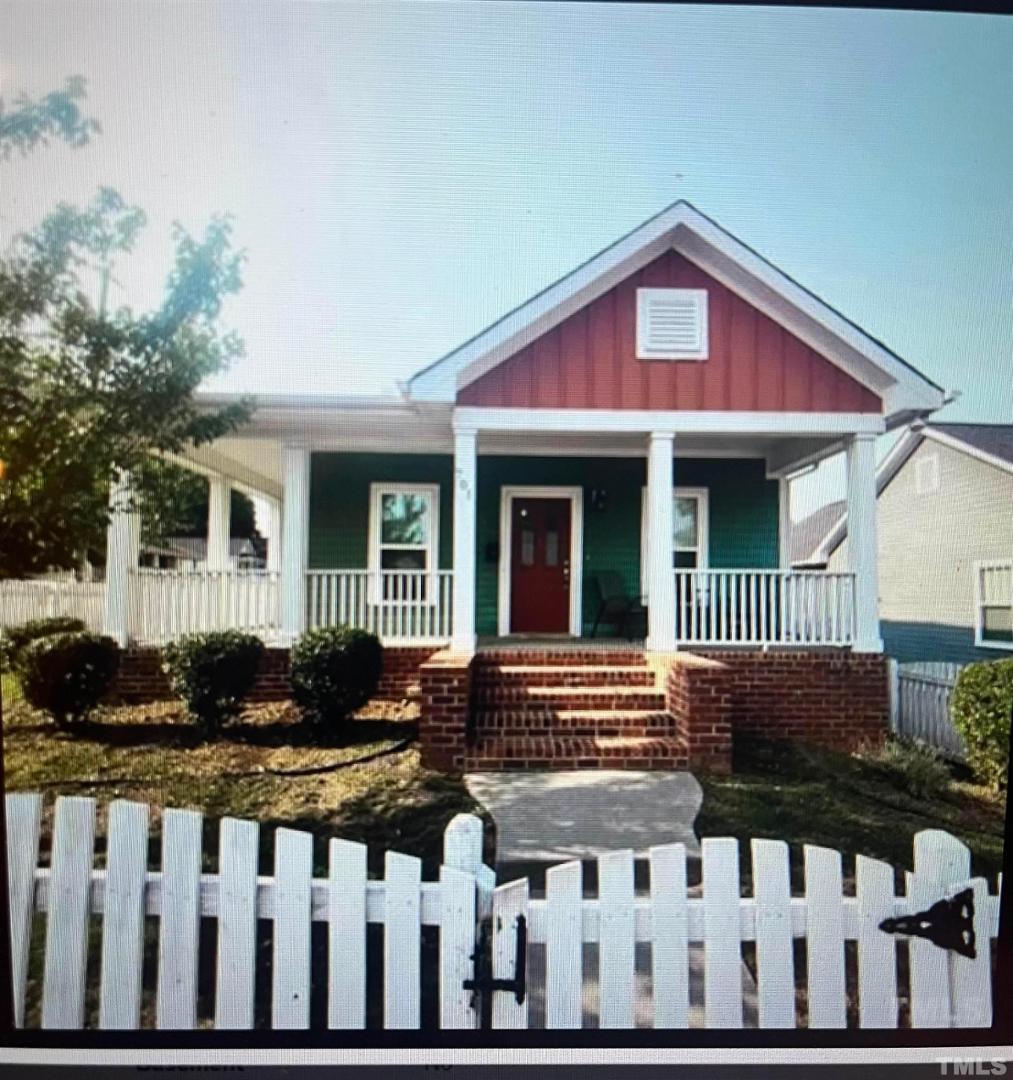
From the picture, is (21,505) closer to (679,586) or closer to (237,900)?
(237,900)

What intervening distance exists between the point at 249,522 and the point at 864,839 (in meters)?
2.95

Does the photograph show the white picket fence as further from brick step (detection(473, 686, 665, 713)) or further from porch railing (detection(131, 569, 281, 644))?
brick step (detection(473, 686, 665, 713))

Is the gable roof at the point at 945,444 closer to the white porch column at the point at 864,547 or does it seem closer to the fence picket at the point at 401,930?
the white porch column at the point at 864,547

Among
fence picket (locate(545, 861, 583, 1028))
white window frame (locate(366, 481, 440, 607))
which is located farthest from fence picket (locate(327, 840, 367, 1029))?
white window frame (locate(366, 481, 440, 607))

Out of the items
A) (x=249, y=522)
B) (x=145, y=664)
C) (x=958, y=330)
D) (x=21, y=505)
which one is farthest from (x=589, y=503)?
(x=21, y=505)

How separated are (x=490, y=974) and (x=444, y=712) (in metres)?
1.23

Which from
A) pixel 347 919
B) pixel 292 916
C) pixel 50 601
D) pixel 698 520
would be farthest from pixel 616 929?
pixel 698 520

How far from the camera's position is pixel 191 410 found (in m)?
2.12

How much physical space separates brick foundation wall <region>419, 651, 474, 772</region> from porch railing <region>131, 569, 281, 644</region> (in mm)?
779

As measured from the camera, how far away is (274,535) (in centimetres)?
356

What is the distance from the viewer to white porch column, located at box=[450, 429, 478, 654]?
3420mm

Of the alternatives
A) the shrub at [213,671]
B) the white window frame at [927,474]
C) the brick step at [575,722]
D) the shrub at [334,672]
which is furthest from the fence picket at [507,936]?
the white window frame at [927,474]

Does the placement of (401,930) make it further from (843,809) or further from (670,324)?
(670,324)

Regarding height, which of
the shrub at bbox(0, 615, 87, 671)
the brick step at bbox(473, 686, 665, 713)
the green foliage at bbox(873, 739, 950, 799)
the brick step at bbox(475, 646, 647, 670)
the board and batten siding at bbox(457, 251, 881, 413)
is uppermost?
the board and batten siding at bbox(457, 251, 881, 413)
